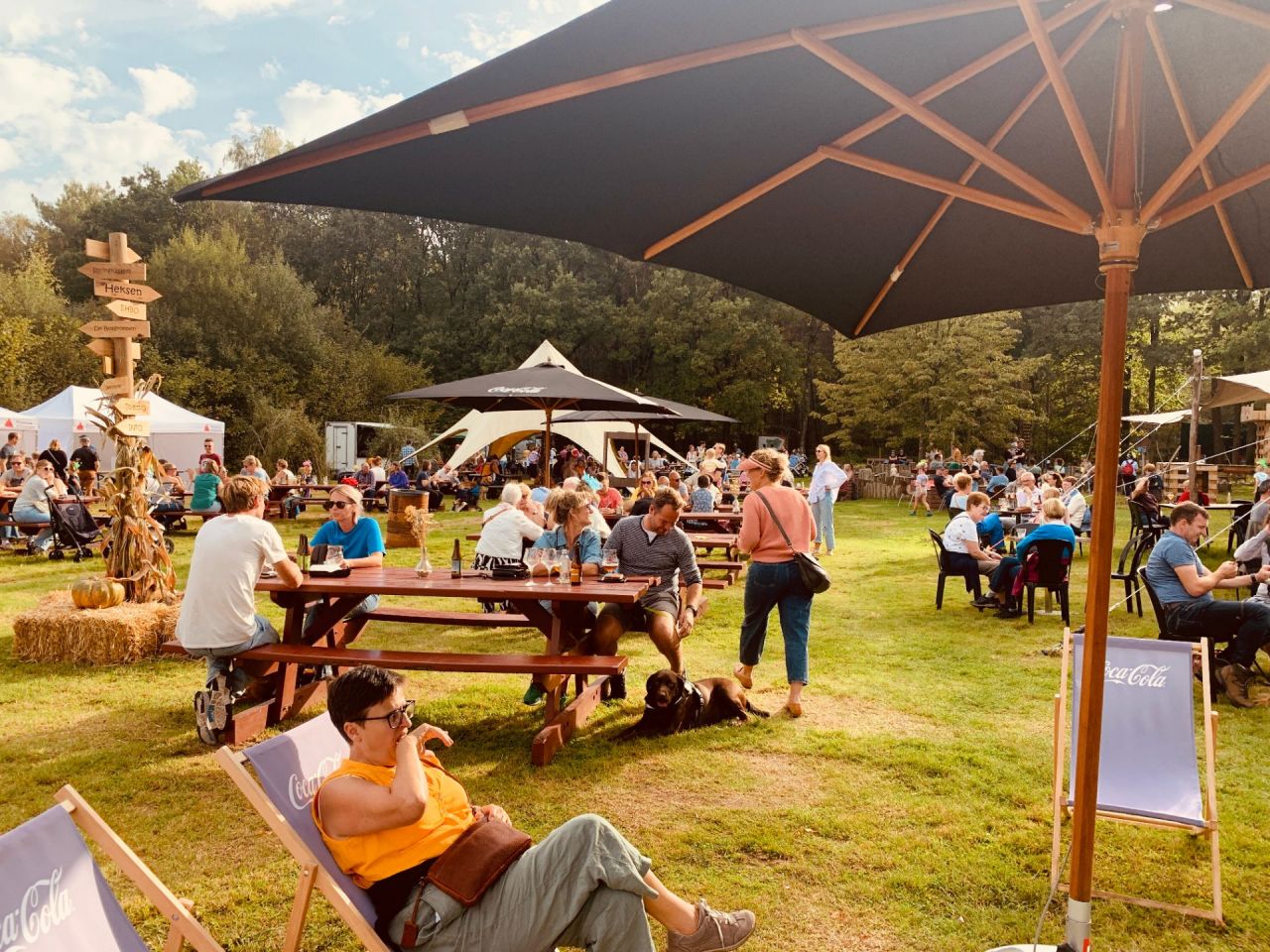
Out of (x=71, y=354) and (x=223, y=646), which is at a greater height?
(x=71, y=354)

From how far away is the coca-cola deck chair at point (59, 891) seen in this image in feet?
6.71

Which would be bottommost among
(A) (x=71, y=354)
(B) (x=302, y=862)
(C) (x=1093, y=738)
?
(B) (x=302, y=862)

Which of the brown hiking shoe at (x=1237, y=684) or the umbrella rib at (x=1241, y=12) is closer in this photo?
the umbrella rib at (x=1241, y=12)

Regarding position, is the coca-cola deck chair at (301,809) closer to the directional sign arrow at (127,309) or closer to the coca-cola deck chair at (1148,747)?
the coca-cola deck chair at (1148,747)

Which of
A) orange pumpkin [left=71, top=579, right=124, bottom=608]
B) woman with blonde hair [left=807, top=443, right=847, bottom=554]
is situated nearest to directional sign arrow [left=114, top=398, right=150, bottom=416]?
orange pumpkin [left=71, top=579, right=124, bottom=608]

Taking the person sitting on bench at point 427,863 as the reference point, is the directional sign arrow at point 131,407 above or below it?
above

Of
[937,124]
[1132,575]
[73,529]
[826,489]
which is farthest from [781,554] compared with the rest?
[73,529]

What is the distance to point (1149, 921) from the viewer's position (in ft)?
11.0

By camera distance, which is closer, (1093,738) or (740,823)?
(1093,738)

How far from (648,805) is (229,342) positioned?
3519 cm

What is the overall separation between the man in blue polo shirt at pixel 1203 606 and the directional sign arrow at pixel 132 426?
8.10 metres

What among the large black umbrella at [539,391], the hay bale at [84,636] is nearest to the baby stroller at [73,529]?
the large black umbrella at [539,391]

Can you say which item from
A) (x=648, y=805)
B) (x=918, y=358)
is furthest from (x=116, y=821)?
(x=918, y=358)

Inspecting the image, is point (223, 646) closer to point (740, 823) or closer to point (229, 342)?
point (740, 823)
